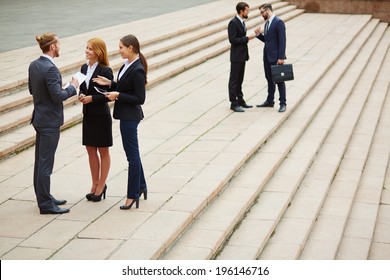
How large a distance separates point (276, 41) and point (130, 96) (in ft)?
17.2

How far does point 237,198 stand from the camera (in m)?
8.42

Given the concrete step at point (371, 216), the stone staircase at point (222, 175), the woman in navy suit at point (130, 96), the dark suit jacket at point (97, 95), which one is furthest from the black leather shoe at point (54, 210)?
the concrete step at point (371, 216)

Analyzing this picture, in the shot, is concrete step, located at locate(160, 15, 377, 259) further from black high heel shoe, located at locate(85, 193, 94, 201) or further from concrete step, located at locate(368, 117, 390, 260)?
concrete step, located at locate(368, 117, 390, 260)

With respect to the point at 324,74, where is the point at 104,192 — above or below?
above

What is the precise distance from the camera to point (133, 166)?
741cm

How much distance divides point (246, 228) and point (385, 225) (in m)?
2.44

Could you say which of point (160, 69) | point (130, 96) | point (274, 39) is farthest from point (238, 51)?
point (130, 96)

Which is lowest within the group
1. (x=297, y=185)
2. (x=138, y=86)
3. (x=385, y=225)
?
(x=385, y=225)

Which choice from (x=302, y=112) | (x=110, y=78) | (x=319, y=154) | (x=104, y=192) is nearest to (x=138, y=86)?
(x=110, y=78)

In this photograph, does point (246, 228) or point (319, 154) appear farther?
point (319, 154)

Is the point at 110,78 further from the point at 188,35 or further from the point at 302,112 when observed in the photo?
the point at 188,35

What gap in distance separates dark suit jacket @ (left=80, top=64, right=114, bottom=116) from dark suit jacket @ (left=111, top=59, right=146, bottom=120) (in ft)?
0.44

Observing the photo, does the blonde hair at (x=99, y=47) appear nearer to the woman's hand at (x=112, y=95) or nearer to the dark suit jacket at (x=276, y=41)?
the woman's hand at (x=112, y=95)
